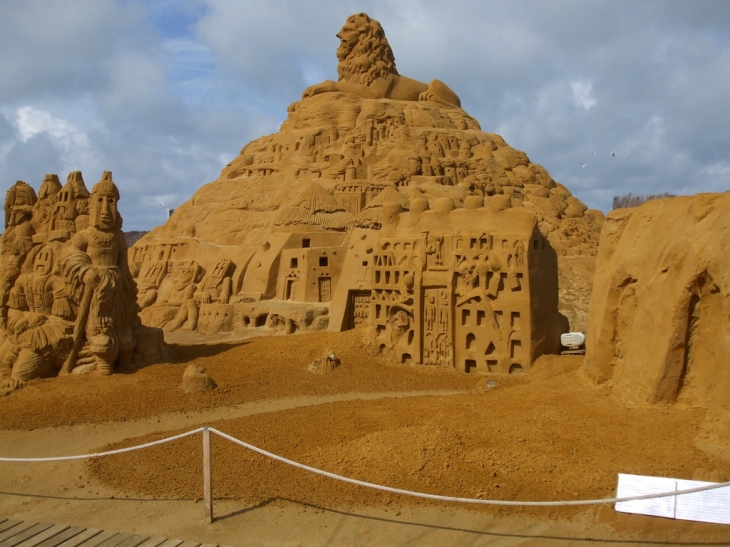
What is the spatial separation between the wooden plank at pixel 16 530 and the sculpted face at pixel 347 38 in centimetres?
4033

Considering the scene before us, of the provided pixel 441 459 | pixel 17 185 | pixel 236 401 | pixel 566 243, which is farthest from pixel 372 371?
pixel 566 243

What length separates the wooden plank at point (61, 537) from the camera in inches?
228

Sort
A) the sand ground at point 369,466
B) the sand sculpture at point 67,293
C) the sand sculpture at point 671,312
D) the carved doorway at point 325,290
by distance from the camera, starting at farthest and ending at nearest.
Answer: the carved doorway at point 325,290, the sand sculpture at point 67,293, the sand sculpture at point 671,312, the sand ground at point 369,466

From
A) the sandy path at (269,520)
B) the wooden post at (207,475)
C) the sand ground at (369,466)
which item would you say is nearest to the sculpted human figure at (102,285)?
the sand ground at (369,466)

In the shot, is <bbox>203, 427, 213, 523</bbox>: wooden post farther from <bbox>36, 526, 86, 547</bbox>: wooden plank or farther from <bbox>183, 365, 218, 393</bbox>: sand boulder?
<bbox>183, 365, 218, 393</bbox>: sand boulder

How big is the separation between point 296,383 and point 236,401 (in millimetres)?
1946

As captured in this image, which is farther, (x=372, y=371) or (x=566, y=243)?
(x=566, y=243)

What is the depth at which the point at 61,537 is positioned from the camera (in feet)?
19.5

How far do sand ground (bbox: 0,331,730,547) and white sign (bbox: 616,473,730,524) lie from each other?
0.13 m

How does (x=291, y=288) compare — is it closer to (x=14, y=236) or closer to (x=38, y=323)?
(x=14, y=236)

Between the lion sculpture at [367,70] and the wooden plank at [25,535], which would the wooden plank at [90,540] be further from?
the lion sculpture at [367,70]

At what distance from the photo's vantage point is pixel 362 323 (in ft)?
69.6

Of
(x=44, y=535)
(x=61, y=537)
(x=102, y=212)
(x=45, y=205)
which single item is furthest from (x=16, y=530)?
(x=45, y=205)

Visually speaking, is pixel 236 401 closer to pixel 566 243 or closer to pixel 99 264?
pixel 99 264
